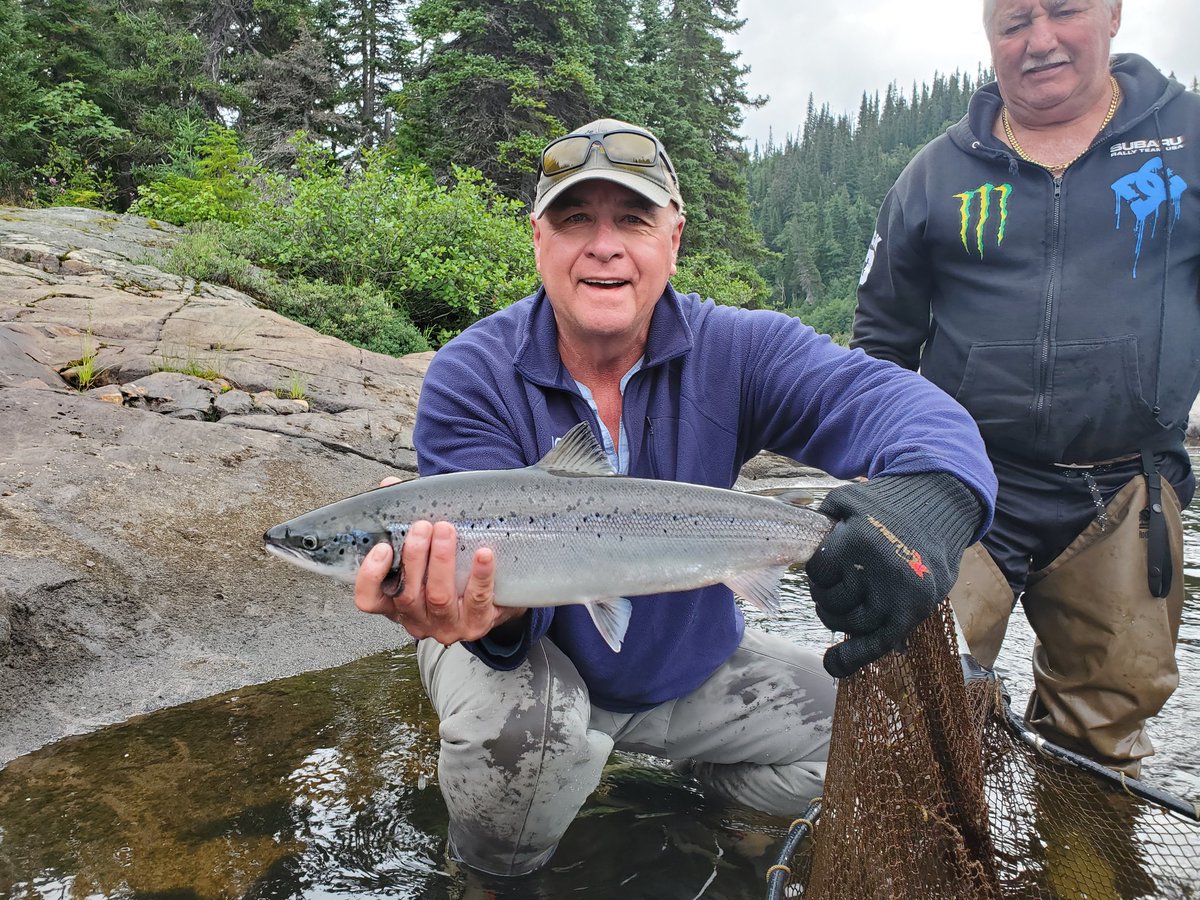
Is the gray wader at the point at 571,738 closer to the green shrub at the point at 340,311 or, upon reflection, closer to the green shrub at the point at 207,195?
the green shrub at the point at 340,311

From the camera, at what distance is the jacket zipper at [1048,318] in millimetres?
3982

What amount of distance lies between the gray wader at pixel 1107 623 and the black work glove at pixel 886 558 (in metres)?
1.61

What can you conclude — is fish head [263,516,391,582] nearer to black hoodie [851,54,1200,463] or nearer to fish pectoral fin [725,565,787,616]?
fish pectoral fin [725,565,787,616]

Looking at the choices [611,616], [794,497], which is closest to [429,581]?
[611,616]

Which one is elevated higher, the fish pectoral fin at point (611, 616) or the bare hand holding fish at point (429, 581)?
the bare hand holding fish at point (429, 581)

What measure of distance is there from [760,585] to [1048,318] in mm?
2237

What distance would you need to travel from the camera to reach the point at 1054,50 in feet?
12.8

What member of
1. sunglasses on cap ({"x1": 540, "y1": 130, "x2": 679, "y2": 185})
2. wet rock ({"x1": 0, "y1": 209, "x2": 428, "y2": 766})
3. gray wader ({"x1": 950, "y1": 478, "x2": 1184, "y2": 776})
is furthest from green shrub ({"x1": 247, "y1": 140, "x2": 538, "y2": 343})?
gray wader ({"x1": 950, "y1": 478, "x2": 1184, "y2": 776})

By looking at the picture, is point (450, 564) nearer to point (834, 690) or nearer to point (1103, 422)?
point (834, 690)

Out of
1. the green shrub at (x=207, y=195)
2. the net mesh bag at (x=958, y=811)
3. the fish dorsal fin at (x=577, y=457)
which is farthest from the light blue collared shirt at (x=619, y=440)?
the green shrub at (x=207, y=195)

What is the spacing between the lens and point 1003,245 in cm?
414

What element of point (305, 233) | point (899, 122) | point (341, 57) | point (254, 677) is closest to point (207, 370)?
point (254, 677)

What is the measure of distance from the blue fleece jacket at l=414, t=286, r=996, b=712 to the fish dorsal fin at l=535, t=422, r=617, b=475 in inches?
14.6

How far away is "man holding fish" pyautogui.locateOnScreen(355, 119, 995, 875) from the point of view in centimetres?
285
